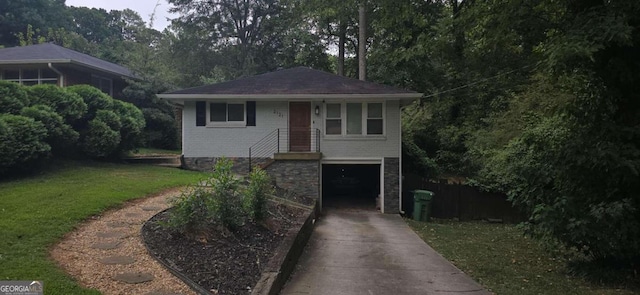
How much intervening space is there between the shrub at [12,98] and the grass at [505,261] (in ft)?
37.9

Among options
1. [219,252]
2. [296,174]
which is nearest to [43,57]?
[296,174]

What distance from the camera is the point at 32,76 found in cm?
1977

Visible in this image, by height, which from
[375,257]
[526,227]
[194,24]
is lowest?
[375,257]

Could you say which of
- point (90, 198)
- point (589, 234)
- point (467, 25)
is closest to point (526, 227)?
point (589, 234)

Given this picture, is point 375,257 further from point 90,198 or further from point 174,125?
point 174,125

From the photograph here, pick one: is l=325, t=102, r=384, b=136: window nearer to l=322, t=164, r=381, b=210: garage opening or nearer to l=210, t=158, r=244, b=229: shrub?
l=322, t=164, r=381, b=210: garage opening

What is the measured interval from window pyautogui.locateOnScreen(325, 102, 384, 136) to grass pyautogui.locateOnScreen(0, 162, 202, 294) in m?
5.17

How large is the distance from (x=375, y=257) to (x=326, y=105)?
7856 millimetres

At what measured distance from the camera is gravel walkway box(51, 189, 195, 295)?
15.4 ft

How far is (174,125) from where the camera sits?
69.3ft

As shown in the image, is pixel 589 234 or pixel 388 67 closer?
pixel 589 234

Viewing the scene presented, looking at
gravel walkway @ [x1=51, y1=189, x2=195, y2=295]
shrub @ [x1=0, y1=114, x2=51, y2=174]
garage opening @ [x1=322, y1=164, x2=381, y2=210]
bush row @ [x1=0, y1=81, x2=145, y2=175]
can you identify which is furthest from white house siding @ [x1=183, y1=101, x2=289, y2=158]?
gravel walkway @ [x1=51, y1=189, x2=195, y2=295]

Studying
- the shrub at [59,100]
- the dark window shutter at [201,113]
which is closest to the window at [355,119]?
the dark window shutter at [201,113]

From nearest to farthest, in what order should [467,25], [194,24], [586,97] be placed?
[586,97] < [467,25] < [194,24]
